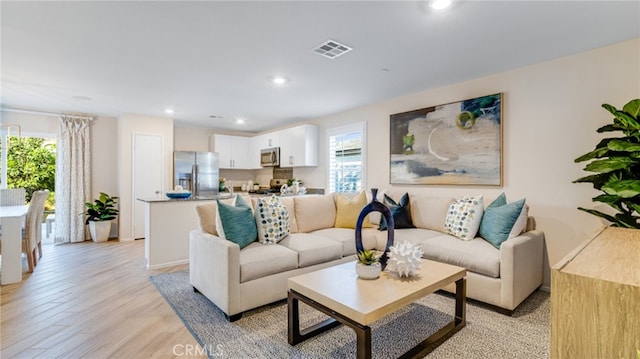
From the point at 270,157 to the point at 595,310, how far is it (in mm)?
5904

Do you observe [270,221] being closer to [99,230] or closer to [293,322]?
[293,322]

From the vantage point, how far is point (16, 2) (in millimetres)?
1950

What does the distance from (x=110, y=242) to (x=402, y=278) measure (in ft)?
17.9

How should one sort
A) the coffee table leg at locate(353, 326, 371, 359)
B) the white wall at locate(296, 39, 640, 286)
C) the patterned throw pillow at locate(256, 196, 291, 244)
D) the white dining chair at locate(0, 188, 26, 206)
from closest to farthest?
the coffee table leg at locate(353, 326, 371, 359)
the white wall at locate(296, 39, 640, 286)
the patterned throw pillow at locate(256, 196, 291, 244)
the white dining chair at locate(0, 188, 26, 206)

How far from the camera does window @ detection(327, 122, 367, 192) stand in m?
4.85

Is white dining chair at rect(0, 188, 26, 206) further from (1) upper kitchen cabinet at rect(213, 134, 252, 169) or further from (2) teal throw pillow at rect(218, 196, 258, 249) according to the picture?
(2) teal throw pillow at rect(218, 196, 258, 249)

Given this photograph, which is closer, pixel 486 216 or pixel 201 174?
pixel 486 216

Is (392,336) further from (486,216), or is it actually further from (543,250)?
(543,250)

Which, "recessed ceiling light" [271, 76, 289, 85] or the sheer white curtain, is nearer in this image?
"recessed ceiling light" [271, 76, 289, 85]

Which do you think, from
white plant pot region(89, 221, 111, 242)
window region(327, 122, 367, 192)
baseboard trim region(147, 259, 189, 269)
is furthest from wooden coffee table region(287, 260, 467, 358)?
white plant pot region(89, 221, 111, 242)

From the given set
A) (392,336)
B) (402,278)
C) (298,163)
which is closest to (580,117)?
(402,278)

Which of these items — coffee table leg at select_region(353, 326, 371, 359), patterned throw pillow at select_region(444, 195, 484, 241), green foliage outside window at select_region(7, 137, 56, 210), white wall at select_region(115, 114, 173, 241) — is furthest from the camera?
white wall at select_region(115, 114, 173, 241)

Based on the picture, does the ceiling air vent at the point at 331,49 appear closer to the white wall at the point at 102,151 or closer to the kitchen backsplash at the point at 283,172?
the kitchen backsplash at the point at 283,172

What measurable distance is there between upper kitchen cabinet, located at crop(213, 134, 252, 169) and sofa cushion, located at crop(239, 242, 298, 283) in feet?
14.2
